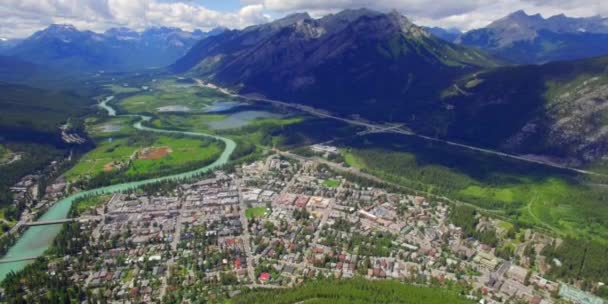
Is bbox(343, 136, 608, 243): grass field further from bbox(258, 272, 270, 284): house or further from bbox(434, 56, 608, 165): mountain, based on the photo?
bbox(258, 272, 270, 284): house

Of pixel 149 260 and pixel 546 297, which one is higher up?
pixel 546 297

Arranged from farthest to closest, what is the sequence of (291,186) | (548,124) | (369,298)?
(548,124) < (291,186) < (369,298)

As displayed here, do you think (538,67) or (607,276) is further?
(538,67)

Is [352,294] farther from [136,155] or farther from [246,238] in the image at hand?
[136,155]

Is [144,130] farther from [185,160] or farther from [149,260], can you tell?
[149,260]

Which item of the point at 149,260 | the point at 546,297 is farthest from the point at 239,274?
the point at 546,297

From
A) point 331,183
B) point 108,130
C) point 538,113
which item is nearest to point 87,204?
point 331,183
